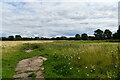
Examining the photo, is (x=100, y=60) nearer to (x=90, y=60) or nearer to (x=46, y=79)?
(x=90, y=60)

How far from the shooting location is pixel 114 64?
28.4ft

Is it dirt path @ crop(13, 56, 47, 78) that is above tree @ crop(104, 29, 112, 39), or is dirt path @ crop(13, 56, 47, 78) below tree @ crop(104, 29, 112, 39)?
below

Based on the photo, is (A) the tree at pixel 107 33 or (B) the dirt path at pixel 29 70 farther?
(A) the tree at pixel 107 33

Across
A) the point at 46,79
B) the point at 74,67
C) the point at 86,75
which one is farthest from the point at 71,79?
the point at 74,67

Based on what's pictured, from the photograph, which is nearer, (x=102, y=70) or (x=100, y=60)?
(x=102, y=70)

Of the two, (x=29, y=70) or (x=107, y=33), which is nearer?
(x=29, y=70)

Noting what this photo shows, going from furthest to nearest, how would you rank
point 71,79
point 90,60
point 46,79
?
1. point 90,60
2. point 46,79
3. point 71,79

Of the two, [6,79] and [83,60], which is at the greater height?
[83,60]

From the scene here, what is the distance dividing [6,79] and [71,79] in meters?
3.23

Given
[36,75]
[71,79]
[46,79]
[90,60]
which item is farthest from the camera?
[90,60]

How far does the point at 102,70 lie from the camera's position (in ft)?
27.3

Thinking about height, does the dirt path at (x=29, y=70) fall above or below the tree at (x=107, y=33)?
below

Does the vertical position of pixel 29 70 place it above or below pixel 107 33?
below

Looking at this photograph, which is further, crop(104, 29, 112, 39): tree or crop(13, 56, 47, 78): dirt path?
crop(104, 29, 112, 39): tree
